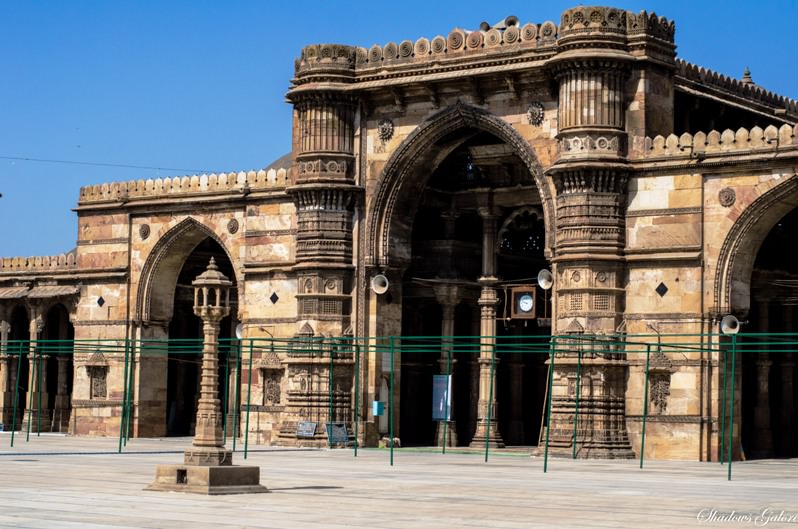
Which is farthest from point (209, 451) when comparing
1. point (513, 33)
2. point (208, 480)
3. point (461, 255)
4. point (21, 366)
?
point (21, 366)

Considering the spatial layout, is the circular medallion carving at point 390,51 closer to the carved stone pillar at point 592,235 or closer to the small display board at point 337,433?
the carved stone pillar at point 592,235

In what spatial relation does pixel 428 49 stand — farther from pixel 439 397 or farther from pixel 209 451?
pixel 209 451

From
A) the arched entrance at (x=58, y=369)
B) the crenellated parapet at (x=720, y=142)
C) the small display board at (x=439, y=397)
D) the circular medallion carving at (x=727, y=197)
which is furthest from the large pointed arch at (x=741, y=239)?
the arched entrance at (x=58, y=369)

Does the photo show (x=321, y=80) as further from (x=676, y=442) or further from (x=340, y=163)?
(x=676, y=442)

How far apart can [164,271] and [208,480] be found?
921 inches

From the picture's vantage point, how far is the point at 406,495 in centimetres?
2361

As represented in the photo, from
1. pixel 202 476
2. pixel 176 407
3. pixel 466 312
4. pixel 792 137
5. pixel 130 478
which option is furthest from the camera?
pixel 176 407

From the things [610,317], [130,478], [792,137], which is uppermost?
[792,137]

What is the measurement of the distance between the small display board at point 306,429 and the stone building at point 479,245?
38 centimetres

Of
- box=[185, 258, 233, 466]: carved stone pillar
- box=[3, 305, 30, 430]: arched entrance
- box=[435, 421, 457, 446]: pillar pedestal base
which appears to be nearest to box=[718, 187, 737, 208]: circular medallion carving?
box=[435, 421, 457, 446]: pillar pedestal base

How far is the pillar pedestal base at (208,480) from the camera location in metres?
22.8

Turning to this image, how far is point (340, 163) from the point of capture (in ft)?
132

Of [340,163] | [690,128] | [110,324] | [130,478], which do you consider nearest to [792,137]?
[690,128]

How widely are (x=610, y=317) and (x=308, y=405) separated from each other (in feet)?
28.6
